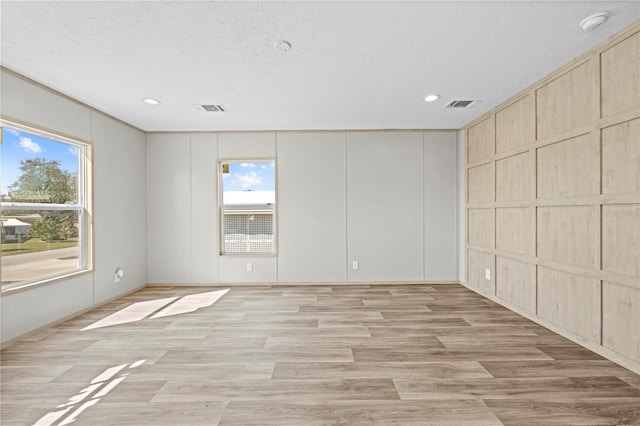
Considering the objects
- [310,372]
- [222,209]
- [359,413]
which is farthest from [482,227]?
[222,209]

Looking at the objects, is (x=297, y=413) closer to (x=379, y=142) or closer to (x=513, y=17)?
(x=513, y=17)

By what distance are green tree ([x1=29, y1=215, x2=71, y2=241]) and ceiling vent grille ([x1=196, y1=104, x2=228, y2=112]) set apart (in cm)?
212

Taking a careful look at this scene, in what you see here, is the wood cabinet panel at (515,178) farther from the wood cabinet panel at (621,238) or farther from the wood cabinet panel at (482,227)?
the wood cabinet panel at (621,238)

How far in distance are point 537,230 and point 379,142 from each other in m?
2.67

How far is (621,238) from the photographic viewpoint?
2.33 metres

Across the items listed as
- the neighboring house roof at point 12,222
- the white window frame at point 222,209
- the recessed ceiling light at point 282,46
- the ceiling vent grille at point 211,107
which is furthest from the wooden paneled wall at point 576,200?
the neighboring house roof at point 12,222

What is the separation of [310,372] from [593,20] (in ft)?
10.8

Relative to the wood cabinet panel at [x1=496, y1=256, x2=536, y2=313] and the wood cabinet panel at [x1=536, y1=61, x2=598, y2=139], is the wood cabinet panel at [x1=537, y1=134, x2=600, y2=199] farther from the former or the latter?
the wood cabinet panel at [x1=496, y1=256, x2=536, y2=313]

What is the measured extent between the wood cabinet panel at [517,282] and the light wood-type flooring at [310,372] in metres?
0.22

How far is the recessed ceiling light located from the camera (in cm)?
241

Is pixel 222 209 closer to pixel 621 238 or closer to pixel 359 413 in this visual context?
pixel 359 413

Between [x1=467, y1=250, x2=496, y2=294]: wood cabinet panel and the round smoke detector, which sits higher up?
the round smoke detector

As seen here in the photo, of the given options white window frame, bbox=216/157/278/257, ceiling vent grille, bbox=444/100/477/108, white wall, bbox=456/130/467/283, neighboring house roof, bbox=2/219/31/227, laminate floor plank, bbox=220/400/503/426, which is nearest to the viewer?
laminate floor plank, bbox=220/400/503/426

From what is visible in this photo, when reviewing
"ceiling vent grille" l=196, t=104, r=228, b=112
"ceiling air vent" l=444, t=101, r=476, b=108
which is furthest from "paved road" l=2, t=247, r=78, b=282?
"ceiling air vent" l=444, t=101, r=476, b=108
